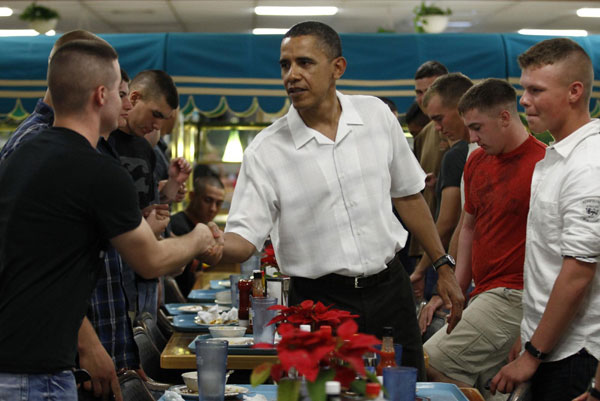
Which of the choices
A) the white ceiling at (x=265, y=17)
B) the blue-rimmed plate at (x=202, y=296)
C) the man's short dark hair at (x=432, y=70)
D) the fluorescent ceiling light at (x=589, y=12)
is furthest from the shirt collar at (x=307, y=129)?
the fluorescent ceiling light at (x=589, y=12)

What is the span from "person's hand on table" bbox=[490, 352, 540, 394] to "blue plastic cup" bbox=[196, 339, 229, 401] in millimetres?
1126

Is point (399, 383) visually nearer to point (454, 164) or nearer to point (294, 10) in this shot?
point (454, 164)

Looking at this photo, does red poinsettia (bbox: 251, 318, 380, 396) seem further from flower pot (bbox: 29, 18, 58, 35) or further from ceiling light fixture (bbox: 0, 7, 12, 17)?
ceiling light fixture (bbox: 0, 7, 12, 17)

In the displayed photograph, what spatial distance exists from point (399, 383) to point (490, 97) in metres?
2.11

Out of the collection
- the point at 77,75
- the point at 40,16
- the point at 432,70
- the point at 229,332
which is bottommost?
the point at 229,332

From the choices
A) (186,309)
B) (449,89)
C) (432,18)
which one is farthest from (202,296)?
(432,18)

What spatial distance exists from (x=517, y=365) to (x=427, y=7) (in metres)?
8.54

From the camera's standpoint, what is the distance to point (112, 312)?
311cm

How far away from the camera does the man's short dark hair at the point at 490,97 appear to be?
369cm

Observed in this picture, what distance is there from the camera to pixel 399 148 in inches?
122

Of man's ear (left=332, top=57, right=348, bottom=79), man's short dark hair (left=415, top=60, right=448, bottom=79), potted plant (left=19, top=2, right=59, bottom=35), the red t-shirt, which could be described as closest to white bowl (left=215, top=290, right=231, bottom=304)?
the red t-shirt

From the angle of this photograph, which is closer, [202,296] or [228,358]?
[228,358]

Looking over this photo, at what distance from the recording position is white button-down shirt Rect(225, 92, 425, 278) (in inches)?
113

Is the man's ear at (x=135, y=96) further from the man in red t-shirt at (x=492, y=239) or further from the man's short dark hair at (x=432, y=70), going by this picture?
the man's short dark hair at (x=432, y=70)
